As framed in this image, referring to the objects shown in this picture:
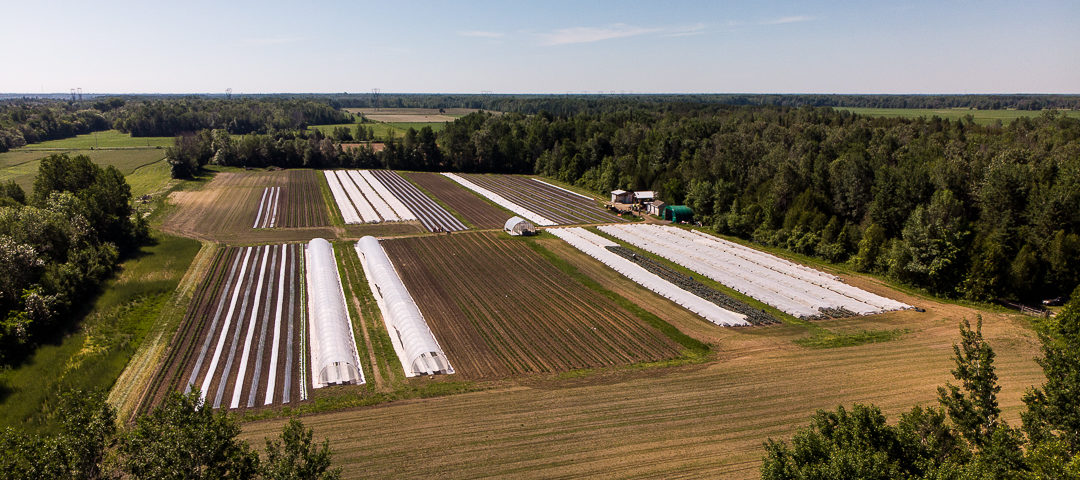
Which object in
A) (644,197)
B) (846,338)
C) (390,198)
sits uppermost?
(644,197)

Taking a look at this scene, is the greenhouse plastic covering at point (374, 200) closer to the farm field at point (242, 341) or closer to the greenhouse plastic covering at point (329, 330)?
the farm field at point (242, 341)

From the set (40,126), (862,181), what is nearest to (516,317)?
(862,181)

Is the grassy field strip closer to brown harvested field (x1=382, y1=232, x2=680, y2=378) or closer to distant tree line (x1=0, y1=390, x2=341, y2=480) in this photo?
brown harvested field (x1=382, y1=232, x2=680, y2=378)

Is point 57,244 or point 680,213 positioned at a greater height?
point 57,244

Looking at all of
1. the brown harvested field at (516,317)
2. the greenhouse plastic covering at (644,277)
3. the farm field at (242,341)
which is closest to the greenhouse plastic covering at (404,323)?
the brown harvested field at (516,317)

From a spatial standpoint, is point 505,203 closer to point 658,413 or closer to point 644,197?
point 644,197
